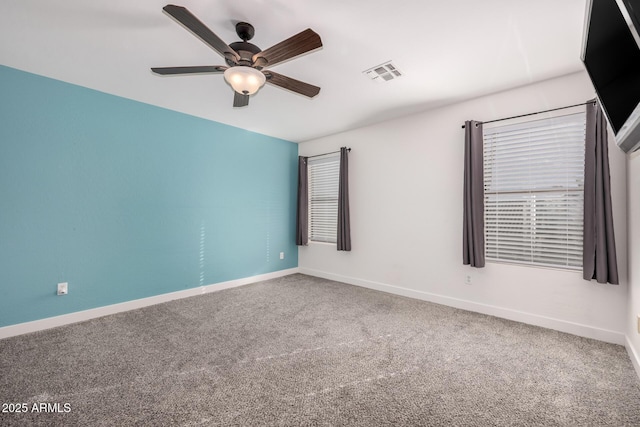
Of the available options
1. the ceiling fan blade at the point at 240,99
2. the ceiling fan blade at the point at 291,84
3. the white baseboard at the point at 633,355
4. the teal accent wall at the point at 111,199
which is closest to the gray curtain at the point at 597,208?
the white baseboard at the point at 633,355

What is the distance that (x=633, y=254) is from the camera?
227 centimetres

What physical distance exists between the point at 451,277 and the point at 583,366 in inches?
57.6

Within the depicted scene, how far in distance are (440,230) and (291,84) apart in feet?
8.44

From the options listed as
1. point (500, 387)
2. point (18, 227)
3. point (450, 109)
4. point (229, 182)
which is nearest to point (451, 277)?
point (500, 387)

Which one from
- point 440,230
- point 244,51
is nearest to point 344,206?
point 440,230

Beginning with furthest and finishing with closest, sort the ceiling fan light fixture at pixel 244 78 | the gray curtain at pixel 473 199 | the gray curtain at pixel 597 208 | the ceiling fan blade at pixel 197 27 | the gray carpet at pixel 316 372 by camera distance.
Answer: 1. the gray curtain at pixel 473 199
2. the gray curtain at pixel 597 208
3. the ceiling fan light fixture at pixel 244 78
4. the gray carpet at pixel 316 372
5. the ceiling fan blade at pixel 197 27

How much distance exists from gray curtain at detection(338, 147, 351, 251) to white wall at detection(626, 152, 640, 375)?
3.03 m

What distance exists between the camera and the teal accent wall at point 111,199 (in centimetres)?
269

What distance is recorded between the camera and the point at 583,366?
2.12 m

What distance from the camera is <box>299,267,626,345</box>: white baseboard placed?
254cm

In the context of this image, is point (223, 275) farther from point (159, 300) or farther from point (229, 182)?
point (229, 182)

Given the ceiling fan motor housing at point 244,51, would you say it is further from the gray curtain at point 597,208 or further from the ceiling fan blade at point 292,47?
the gray curtain at point 597,208

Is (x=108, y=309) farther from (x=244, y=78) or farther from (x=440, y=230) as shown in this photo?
(x=440, y=230)

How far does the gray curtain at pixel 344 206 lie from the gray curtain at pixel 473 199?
176 centimetres
